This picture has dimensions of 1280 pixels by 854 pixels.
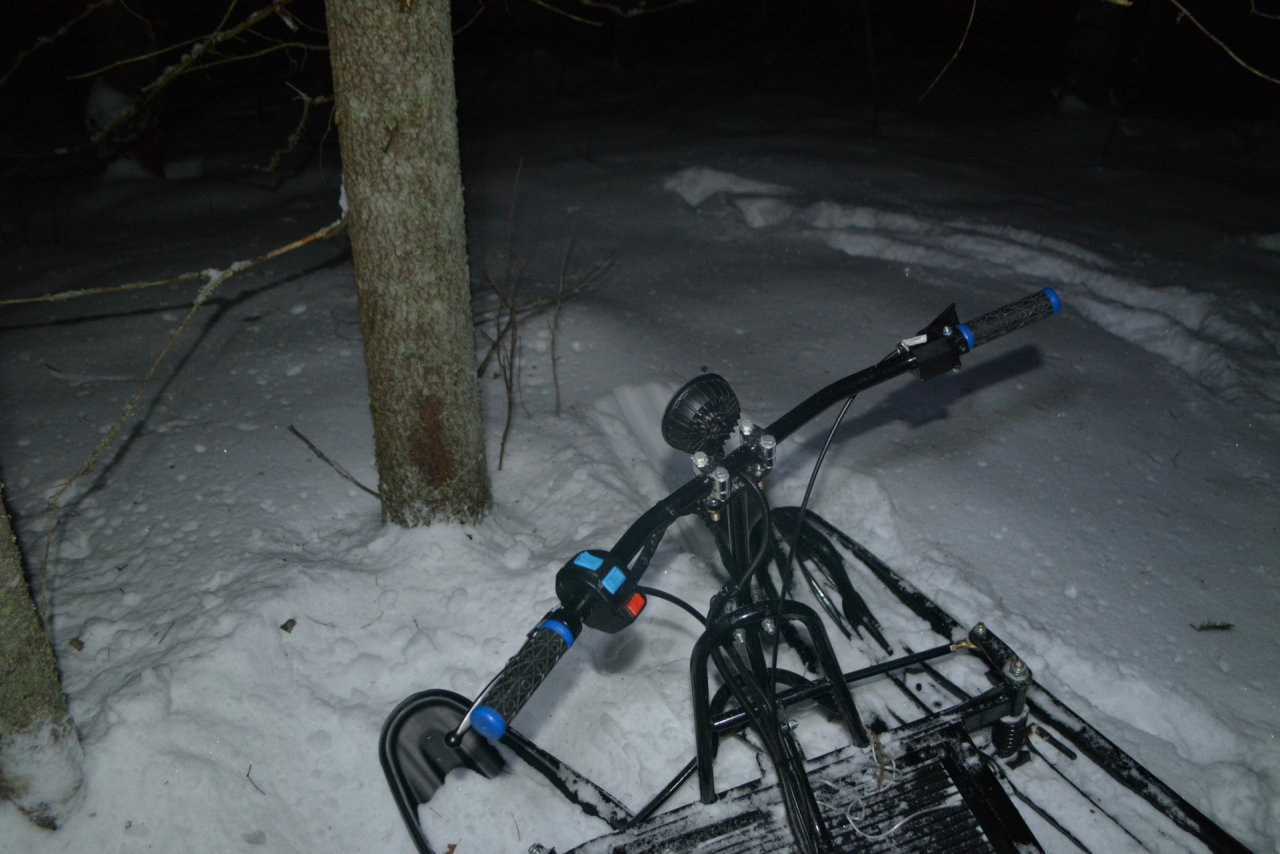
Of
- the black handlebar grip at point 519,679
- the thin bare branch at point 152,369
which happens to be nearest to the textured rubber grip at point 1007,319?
the black handlebar grip at point 519,679

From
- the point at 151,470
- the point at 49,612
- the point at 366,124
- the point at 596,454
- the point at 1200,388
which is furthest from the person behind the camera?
the point at 1200,388

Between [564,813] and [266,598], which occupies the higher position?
[266,598]

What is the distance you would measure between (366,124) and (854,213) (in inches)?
190

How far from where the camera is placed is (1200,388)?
Answer: 4594mm

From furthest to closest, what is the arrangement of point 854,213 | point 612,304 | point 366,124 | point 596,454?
point 854,213, point 612,304, point 596,454, point 366,124

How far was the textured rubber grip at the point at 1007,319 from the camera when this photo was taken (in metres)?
2.14

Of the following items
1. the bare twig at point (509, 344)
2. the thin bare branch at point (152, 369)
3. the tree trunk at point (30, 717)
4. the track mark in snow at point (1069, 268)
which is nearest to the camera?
the tree trunk at point (30, 717)

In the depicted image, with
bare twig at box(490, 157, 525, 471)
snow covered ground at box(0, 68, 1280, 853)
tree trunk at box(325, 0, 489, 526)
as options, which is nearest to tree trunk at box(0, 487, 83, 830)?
snow covered ground at box(0, 68, 1280, 853)

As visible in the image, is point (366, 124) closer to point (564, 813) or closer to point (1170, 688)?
point (564, 813)

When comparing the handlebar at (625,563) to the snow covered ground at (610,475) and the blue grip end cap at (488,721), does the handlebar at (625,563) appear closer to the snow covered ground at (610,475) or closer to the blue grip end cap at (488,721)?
the blue grip end cap at (488,721)

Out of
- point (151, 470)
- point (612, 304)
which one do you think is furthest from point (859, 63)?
point (151, 470)

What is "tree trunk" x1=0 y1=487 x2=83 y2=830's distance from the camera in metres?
2.09

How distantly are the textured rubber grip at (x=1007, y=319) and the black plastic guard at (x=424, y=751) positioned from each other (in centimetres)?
186

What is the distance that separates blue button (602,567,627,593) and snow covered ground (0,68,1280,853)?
1.32m
